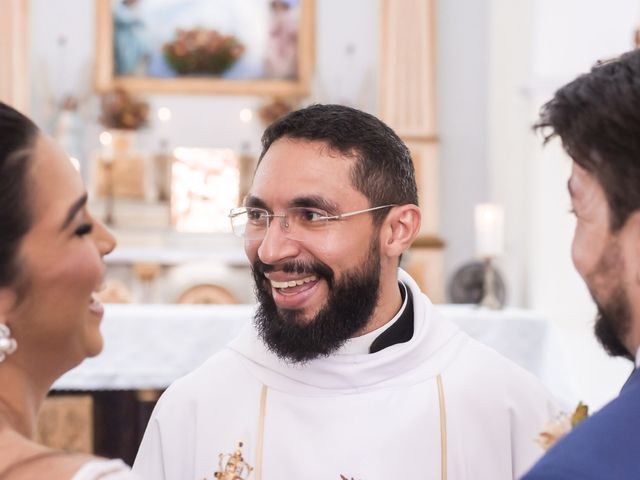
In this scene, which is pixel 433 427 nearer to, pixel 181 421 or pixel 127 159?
pixel 181 421

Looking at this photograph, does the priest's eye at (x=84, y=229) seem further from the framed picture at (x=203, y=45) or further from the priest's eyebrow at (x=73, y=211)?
the framed picture at (x=203, y=45)

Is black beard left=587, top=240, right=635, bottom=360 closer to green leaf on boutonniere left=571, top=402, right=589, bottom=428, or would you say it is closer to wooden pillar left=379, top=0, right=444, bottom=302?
green leaf on boutonniere left=571, top=402, right=589, bottom=428

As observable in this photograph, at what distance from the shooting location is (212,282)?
9.45 meters

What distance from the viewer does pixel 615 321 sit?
4.76 ft

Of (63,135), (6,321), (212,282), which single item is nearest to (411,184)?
(6,321)

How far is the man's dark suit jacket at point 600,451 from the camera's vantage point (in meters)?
1.25

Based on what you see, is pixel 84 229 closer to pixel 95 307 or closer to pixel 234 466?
pixel 95 307

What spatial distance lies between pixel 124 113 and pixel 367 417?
27.5 ft

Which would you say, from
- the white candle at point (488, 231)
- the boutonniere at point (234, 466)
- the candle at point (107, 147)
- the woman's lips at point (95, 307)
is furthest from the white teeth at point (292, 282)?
the candle at point (107, 147)

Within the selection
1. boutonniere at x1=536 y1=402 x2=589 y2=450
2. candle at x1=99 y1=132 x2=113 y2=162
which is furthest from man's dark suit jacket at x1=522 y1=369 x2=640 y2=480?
candle at x1=99 y1=132 x2=113 y2=162

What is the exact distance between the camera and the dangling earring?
1.37 metres

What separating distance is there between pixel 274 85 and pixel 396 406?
856cm

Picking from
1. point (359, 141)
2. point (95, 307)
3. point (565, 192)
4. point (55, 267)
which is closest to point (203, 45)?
point (565, 192)

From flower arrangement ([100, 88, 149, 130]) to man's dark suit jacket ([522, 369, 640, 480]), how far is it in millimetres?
9199
